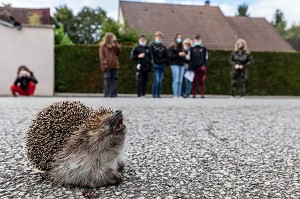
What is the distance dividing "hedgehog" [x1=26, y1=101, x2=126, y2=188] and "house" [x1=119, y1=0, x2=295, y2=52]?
26.5 meters

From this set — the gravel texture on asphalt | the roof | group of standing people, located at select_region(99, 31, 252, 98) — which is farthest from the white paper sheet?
the roof

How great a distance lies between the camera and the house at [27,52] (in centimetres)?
1861

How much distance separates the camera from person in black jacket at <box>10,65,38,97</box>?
13805mm

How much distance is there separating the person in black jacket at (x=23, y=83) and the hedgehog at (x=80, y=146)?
11704 mm

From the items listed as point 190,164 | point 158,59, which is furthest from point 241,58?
point 190,164

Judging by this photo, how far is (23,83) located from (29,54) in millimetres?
5250

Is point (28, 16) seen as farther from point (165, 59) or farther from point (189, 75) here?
point (189, 75)

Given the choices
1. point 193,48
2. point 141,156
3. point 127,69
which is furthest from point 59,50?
point 141,156

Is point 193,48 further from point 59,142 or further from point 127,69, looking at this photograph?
point 59,142

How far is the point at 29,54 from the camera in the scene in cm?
1888

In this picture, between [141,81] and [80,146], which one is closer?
[80,146]

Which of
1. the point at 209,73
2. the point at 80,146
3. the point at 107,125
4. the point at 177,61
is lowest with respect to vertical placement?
the point at 80,146

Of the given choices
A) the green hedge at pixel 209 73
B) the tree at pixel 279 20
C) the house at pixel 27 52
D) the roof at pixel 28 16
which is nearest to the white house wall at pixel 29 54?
the house at pixel 27 52

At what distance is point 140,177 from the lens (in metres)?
2.81
